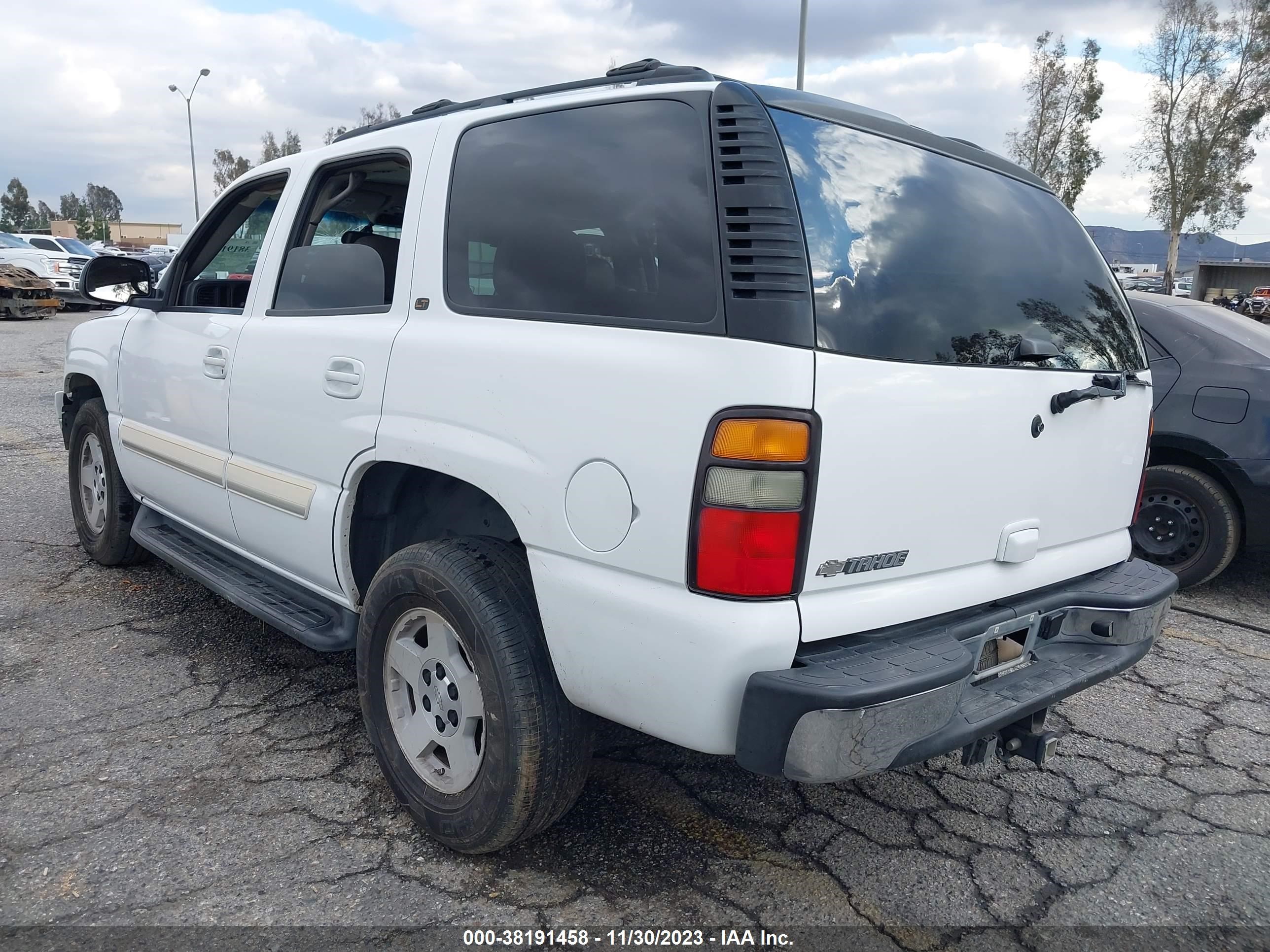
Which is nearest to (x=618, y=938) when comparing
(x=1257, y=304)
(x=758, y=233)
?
(x=758, y=233)

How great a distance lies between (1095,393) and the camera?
101 inches

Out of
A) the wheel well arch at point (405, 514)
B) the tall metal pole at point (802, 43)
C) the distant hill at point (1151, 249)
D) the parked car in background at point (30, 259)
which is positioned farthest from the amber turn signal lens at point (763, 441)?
the distant hill at point (1151, 249)

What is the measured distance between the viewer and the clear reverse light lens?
1.97m

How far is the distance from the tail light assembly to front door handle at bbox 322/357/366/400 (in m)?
1.28

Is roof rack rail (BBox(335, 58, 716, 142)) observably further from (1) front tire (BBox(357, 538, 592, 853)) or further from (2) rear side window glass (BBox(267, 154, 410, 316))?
(1) front tire (BBox(357, 538, 592, 853))

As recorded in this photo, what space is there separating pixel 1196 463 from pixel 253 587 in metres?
4.48

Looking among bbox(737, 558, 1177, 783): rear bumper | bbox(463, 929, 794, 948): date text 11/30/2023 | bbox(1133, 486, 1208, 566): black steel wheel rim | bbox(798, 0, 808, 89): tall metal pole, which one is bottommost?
bbox(463, 929, 794, 948): date text 11/30/2023

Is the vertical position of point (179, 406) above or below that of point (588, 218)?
below

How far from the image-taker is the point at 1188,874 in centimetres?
265

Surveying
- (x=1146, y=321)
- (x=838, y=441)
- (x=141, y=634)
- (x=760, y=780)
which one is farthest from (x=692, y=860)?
(x=1146, y=321)

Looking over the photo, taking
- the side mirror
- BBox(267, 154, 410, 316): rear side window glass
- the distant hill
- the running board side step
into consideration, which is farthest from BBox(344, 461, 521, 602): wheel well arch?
the distant hill

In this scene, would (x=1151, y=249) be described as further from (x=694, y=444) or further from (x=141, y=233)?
(x=694, y=444)

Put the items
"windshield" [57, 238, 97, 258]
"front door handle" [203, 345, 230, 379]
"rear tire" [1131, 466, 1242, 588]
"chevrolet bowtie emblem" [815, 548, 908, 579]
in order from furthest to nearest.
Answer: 1. "windshield" [57, 238, 97, 258]
2. "rear tire" [1131, 466, 1242, 588]
3. "front door handle" [203, 345, 230, 379]
4. "chevrolet bowtie emblem" [815, 548, 908, 579]

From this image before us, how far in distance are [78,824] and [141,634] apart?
1563 mm
